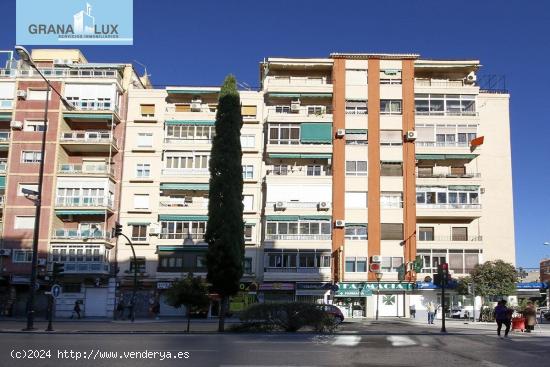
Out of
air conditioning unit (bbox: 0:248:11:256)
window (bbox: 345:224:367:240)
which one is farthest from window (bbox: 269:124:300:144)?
Answer: air conditioning unit (bbox: 0:248:11:256)

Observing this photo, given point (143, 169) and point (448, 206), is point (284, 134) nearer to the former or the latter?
point (143, 169)

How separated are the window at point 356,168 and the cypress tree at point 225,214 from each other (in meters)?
22.3

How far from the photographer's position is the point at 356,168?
50531 mm

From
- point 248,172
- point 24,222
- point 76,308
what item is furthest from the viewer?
point 248,172

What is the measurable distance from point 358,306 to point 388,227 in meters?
6.76

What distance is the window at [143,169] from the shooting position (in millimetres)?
51312

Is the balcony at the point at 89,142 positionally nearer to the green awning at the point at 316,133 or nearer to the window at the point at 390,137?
the green awning at the point at 316,133

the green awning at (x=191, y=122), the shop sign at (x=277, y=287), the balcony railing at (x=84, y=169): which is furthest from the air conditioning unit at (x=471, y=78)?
the balcony railing at (x=84, y=169)

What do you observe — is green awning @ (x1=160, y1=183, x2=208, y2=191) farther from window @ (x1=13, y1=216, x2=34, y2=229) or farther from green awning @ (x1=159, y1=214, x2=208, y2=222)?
window @ (x1=13, y1=216, x2=34, y2=229)

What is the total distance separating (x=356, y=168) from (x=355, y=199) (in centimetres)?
259

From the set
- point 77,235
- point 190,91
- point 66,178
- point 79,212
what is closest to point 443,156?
point 190,91

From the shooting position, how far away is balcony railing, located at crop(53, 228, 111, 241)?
4794 centimetres

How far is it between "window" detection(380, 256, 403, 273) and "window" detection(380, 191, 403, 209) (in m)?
4.19

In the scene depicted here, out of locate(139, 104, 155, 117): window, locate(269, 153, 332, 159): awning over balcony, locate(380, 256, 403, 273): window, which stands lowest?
locate(380, 256, 403, 273): window
